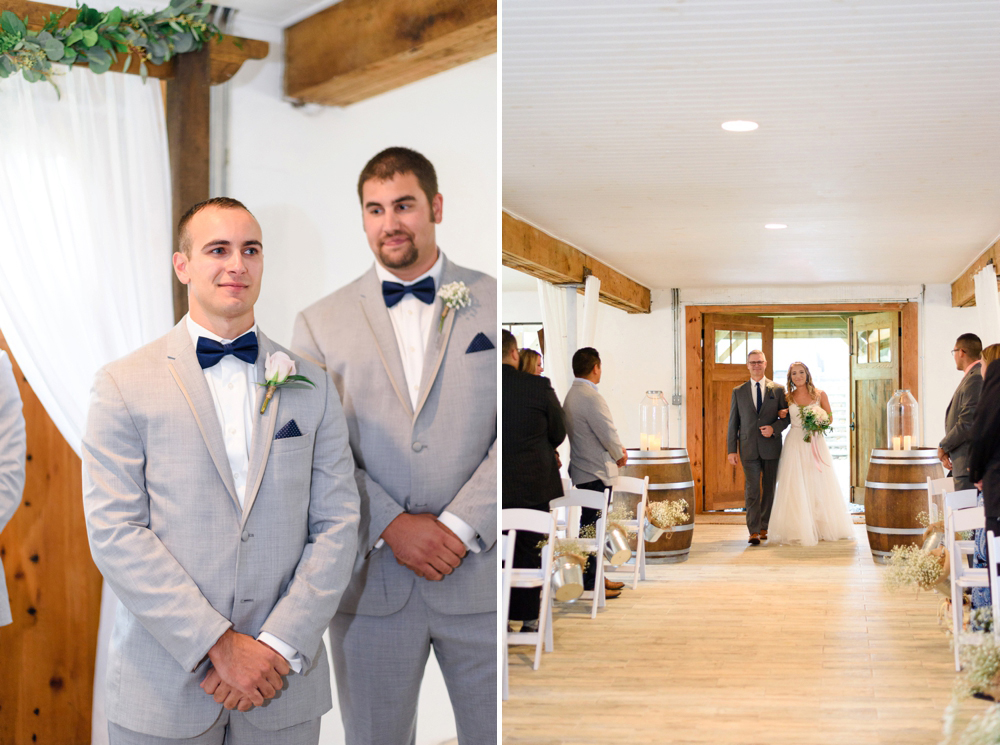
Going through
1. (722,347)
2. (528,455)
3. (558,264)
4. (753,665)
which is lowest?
(753,665)

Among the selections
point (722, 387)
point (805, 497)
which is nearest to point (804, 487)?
point (805, 497)

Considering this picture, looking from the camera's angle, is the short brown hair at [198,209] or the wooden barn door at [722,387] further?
the wooden barn door at [722,387]

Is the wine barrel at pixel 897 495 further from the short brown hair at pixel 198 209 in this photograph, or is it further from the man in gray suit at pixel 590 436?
the short brown hair at pixel 198 209

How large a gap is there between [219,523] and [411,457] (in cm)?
38

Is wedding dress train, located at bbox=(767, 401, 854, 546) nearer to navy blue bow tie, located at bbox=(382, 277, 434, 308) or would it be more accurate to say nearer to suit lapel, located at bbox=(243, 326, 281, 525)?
navy blue bow tie, located at bbox=(382, 277, 434, 308)

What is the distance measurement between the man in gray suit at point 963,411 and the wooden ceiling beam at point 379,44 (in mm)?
1496

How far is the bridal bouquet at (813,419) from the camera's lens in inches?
191

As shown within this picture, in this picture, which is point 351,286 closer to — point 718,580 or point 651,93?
point 651,93

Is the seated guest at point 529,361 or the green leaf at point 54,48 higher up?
the green leaf at point 54,48

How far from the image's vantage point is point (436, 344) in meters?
1.74

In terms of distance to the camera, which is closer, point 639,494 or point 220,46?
point 220,46

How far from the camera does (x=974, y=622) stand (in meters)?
2.16

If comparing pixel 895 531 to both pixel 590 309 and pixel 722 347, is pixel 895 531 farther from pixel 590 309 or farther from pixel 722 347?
pixel 590 309

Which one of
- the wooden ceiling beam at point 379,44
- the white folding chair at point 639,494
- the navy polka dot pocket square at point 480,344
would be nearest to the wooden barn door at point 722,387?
the white folding chair at point 639,494
